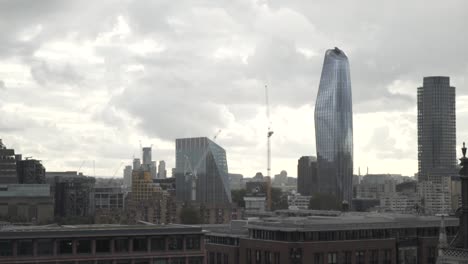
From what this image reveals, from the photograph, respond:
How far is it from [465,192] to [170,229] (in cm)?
4974

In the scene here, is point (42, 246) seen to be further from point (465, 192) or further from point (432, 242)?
point (432, 242)

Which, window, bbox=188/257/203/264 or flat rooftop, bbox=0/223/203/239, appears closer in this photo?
flat rooftop, bbox=0/223/203/239

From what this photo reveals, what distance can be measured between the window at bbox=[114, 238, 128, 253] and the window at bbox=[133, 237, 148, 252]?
3.10 ft

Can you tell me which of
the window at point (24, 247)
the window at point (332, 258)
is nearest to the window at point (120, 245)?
the window at point (24, 247)

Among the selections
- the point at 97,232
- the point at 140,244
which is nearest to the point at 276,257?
the point at 140,244

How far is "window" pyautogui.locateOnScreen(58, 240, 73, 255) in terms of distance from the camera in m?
82.4

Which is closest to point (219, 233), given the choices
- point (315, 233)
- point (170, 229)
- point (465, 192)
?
point (315, 233)

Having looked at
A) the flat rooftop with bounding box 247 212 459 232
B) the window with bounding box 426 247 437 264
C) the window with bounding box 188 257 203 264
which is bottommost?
the window with bounding box 426 247 437 264

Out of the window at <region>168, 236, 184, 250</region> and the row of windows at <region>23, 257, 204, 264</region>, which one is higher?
the window at <region>168, 236, 184, 250</region>

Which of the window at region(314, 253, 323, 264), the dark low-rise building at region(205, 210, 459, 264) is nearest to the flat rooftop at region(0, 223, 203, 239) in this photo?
the dark low-rise building at region(205, 210, 459, 264)

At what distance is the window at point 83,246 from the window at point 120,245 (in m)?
2.81

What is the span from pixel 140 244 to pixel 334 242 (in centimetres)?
3593

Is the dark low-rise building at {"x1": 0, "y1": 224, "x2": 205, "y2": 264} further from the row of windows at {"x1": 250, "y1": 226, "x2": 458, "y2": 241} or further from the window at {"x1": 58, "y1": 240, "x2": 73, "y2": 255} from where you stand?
the row of windows at {"x1": 250, "y1": 226, "x2": 458, "y2": 241}

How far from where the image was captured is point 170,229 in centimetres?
8644
